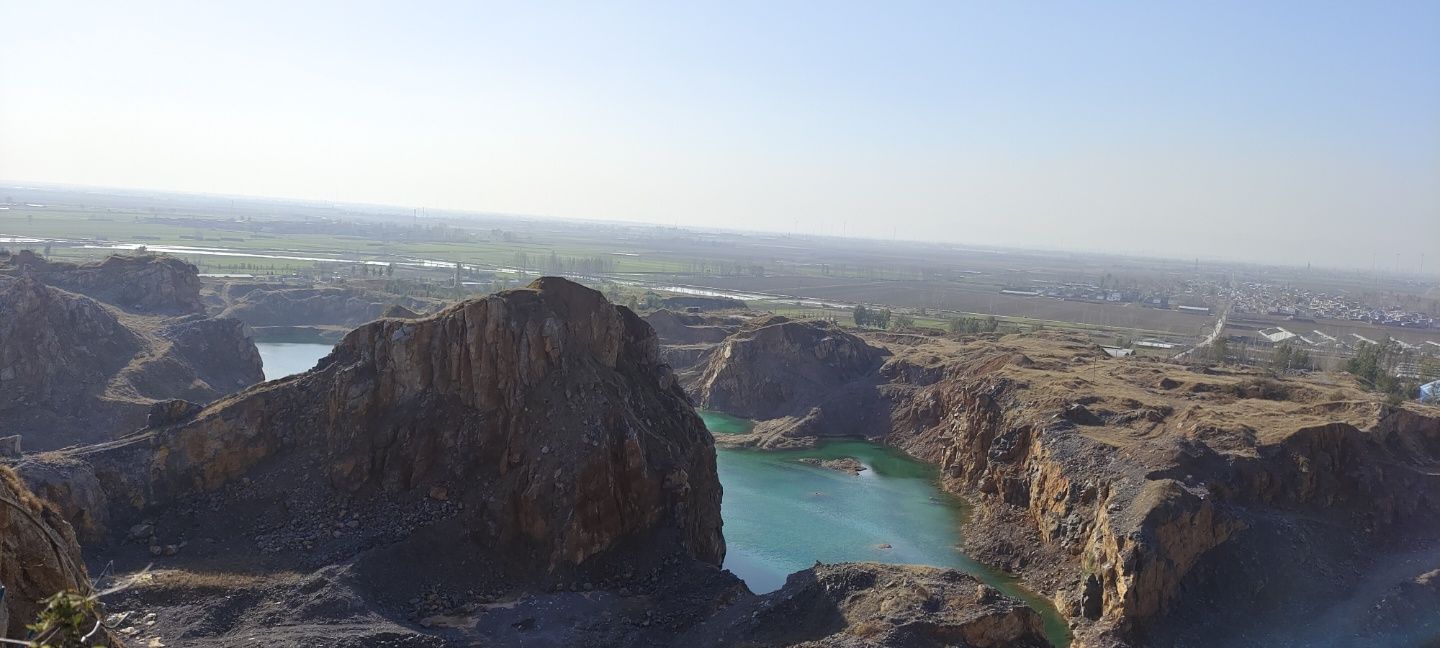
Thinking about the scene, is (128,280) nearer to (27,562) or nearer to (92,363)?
(92,363)

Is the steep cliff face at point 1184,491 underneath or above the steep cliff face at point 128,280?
underneath

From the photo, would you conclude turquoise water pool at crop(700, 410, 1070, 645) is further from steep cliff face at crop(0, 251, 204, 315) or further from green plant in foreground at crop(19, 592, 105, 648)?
steep cliff face at crop(0, 251, 204, 315)

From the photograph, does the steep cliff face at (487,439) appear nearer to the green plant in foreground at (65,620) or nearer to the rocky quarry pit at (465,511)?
the rocky quarry pit at (465,511)

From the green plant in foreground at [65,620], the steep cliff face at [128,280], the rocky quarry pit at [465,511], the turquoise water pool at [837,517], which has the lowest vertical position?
the turquoise water pool at [837,517]

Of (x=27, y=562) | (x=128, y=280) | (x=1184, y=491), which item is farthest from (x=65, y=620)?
(x=128, y=280)

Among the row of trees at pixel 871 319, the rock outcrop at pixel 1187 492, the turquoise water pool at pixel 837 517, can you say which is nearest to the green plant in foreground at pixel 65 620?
the turquoise water pool at pixel 837 517

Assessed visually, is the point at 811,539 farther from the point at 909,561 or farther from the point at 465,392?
the point at 465,392

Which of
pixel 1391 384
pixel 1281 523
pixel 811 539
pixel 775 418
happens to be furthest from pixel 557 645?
pixel 1391 384
